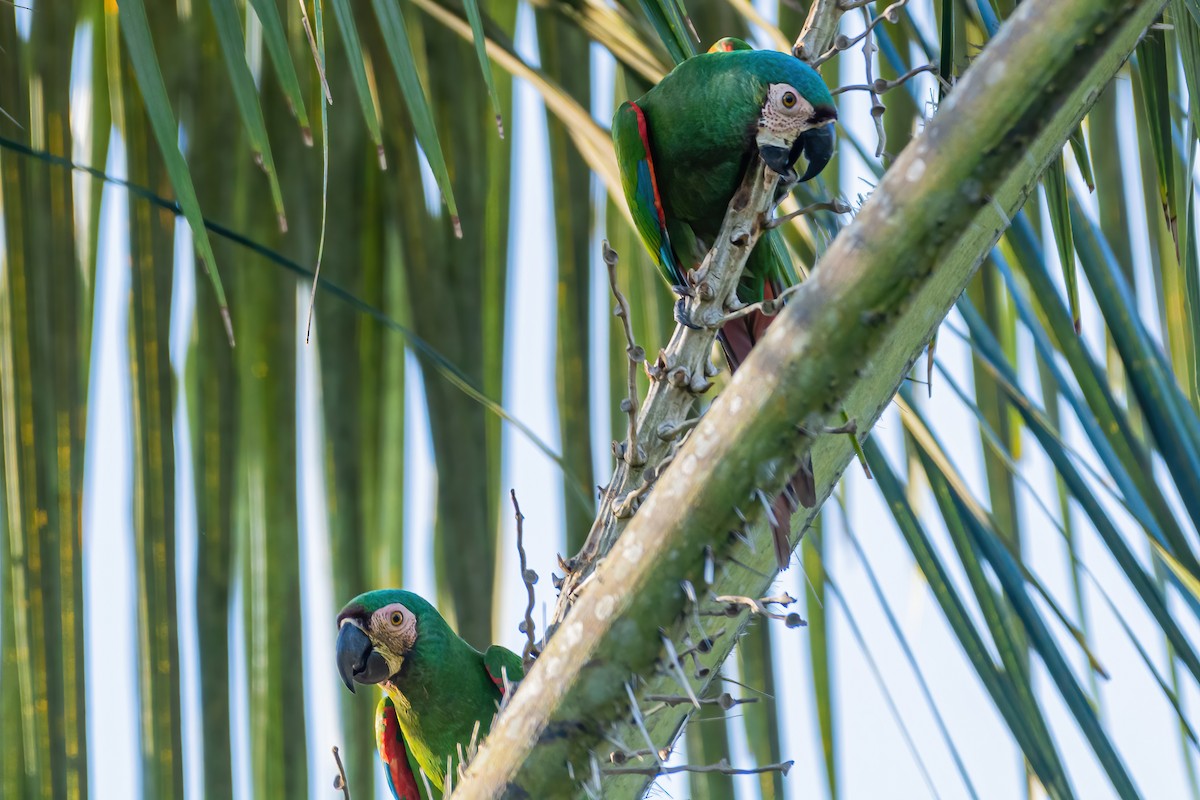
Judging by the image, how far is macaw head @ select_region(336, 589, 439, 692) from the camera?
1528mm

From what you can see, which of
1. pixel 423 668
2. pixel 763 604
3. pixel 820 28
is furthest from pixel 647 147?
pixel 763 604

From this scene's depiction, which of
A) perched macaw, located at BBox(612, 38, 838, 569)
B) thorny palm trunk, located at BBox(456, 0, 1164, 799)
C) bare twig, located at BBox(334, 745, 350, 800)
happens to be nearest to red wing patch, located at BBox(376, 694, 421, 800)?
perched macaw, located at BBox(612, 38, 838, 569)

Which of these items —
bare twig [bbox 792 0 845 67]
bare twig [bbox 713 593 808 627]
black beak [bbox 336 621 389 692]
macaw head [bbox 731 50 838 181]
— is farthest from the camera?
black beak [bbox 336 621 389 692]

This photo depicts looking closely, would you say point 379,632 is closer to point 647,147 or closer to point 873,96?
point 647,147

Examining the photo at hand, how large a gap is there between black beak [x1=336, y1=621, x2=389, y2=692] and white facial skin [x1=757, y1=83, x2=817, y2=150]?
810mm

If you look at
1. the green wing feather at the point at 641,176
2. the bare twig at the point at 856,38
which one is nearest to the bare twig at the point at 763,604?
the bare twig at the point at 856,38

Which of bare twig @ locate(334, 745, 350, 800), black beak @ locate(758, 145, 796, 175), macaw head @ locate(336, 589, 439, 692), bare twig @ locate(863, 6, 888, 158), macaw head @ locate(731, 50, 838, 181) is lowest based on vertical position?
bare twig @ locate(334, 745, 350, 800)

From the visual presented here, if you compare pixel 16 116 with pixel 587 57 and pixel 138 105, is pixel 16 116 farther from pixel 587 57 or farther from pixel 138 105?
pixel 587 57

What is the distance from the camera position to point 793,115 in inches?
57.4

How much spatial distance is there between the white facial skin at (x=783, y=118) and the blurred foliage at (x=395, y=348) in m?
0.11

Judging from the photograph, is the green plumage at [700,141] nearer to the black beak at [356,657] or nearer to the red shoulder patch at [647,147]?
the red shoulder patch at [647,147]

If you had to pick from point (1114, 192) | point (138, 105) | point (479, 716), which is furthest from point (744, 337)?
point (138, 105)

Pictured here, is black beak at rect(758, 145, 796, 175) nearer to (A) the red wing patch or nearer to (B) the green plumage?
(B) the green plumage

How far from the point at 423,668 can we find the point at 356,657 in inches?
3.9
